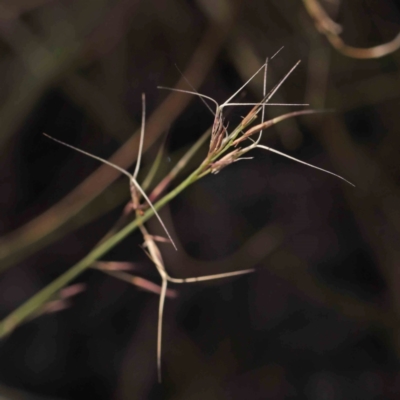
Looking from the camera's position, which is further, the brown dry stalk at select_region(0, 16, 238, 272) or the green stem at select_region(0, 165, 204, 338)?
the brown dry stalk at select_region(0, 16, 238, 272)

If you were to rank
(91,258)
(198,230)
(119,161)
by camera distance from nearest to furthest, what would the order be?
(91,258), (119,161), (198,230)

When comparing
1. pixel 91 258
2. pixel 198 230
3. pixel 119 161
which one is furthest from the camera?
pixel 198 230

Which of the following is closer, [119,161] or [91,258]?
[91,258]

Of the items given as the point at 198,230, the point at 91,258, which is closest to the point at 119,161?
the point at 198,230

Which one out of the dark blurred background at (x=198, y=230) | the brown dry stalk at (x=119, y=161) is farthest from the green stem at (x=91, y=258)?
the dark blurred background at (x=198, y=230)

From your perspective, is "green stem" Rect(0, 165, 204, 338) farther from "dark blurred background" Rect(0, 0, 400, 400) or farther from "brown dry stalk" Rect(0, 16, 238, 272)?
"dark blurred background" Rect(0, 0, 400, 400)

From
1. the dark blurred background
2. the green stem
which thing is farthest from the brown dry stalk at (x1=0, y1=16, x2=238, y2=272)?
the green stem

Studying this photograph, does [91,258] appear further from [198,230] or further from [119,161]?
[198,230]

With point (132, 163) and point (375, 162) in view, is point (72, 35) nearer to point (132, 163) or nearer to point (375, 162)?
point (132, 163)

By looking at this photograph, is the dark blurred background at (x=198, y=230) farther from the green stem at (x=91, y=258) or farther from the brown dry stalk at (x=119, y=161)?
the green stem at (x=91, y=258)
